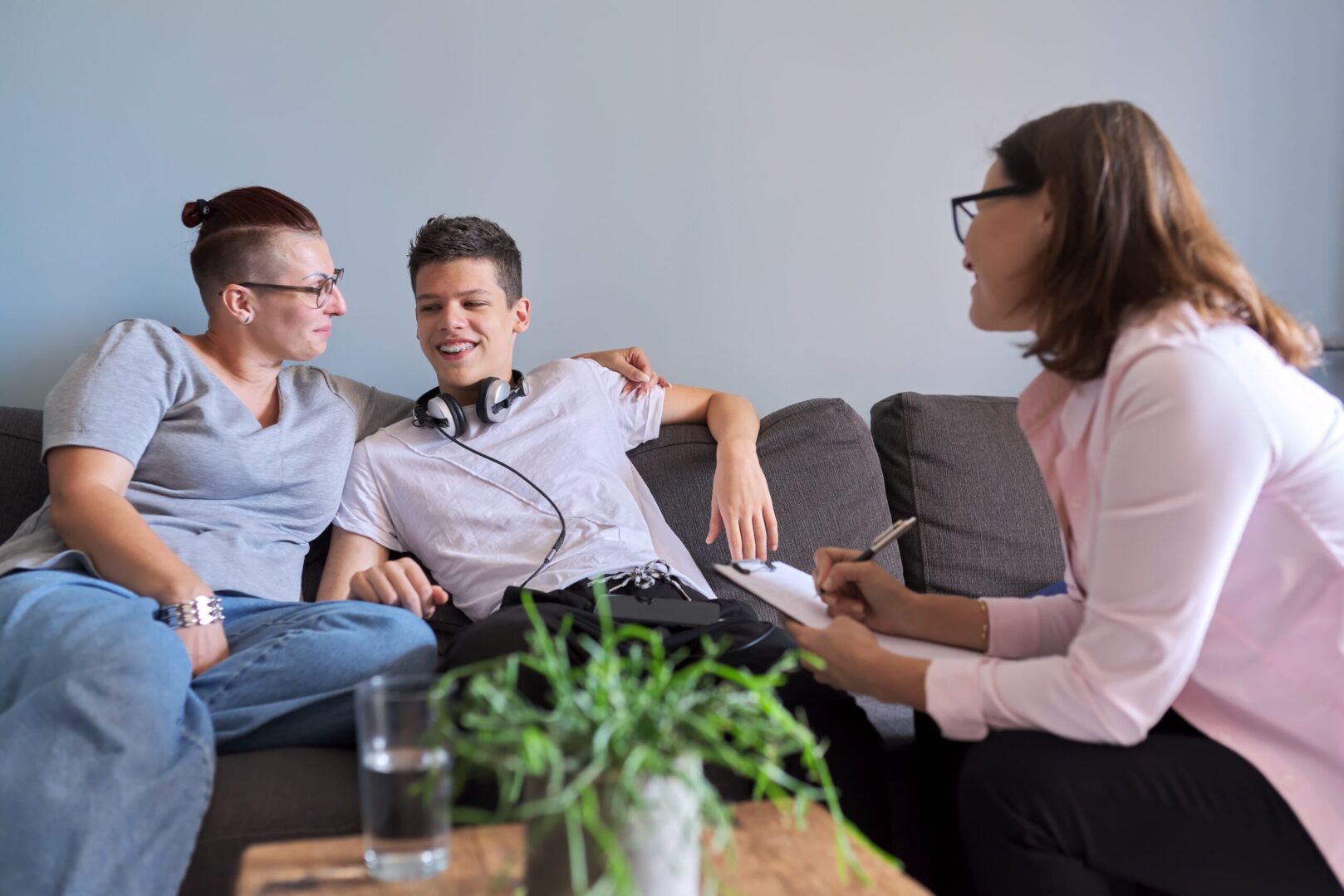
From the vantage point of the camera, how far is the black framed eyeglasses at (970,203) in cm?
130

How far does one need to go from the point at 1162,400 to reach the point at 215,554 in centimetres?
139

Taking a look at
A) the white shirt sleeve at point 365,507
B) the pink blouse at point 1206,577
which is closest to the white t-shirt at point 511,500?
the white shirt sleeve at point 365,507

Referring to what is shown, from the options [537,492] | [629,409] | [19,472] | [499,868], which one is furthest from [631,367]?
[499,868]

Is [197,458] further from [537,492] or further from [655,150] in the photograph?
[655,150]

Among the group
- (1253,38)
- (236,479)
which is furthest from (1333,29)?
(236,479)

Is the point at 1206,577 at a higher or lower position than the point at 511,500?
higher

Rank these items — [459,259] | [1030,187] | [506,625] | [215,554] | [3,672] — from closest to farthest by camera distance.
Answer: [1030,187] → [3,672] → [506,625] → [215,554] → [459,259]

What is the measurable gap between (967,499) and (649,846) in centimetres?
159

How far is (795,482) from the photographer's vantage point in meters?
2.18

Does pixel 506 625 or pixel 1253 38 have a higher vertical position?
pixel 1253 38

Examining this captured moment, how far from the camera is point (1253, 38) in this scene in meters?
2.75

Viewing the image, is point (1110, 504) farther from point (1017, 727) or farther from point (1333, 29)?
point (1333, 29)

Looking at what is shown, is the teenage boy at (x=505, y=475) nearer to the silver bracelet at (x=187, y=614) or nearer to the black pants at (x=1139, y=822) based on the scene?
the silver bracelet at (x=187, y=614)

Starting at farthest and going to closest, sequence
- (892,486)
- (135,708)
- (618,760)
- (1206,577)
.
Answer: (892,486) → (135,708) → (1206,577) → (618,760)
